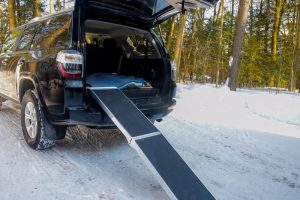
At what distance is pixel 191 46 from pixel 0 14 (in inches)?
456

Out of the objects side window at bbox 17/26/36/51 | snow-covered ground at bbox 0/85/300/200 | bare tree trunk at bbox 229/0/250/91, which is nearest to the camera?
snow-covered ground at bbox 0/85/300/200

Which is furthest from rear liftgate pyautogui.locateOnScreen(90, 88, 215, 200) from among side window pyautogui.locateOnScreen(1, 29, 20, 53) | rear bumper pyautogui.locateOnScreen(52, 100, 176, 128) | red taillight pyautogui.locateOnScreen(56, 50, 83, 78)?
side window pyautogui.locateOnScreen(1, 29, 20, 53)

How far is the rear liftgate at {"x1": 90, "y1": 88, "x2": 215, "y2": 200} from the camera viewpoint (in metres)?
2.25

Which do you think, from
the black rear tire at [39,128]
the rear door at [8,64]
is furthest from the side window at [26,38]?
the black rear tire at [39,128]

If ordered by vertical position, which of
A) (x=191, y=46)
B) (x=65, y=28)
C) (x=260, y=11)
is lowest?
(x=65, y=28)

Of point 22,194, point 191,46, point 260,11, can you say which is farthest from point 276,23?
point 22,194

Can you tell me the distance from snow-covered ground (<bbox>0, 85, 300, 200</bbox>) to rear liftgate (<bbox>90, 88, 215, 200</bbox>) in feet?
1.00

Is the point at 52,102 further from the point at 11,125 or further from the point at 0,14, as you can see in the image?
the point at 0,14

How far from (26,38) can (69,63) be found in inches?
74.2

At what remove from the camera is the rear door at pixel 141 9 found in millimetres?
3346

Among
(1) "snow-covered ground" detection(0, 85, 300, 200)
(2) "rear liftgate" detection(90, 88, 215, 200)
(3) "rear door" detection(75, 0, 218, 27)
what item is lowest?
(1) "snow-covered ground" detection(0, 85, 300, 200)

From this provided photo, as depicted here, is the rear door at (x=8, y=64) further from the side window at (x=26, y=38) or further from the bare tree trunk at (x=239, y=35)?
the bare tree trunk at (x=239, y=35)

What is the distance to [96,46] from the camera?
4816 millimetres

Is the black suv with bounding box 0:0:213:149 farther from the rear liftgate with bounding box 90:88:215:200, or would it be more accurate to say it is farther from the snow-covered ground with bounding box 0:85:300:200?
the snow-covered ground with bounding box 0:85:300:200
